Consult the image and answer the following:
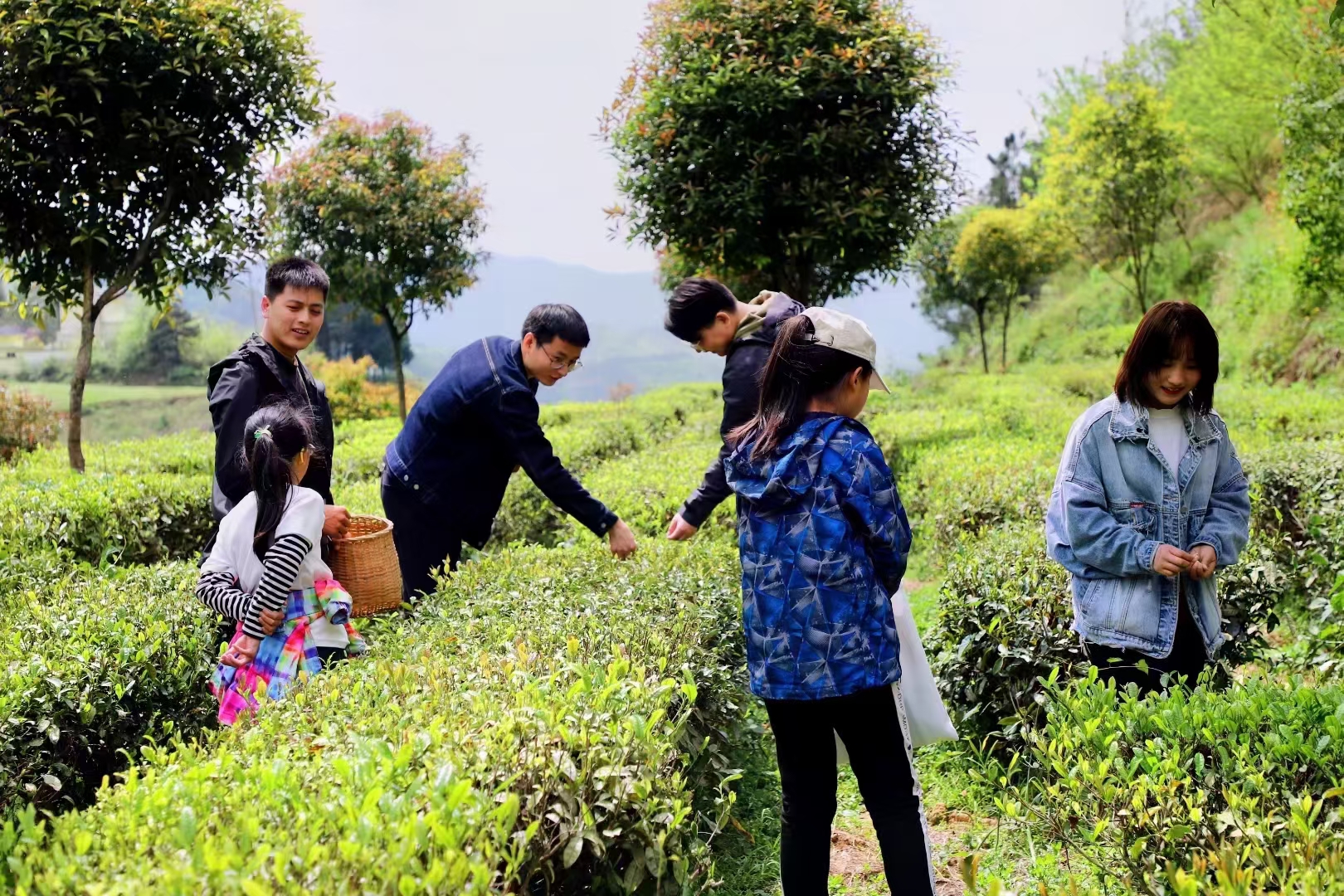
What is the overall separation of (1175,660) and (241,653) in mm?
2952

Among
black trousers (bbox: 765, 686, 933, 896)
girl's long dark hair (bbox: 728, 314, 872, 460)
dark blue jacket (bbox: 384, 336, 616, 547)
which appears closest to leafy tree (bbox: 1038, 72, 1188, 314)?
dark blue jacket (bbox: 384, 336, 616, 547)

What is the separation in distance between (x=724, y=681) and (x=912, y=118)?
7.03 metres

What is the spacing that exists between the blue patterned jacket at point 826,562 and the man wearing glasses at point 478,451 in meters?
1.52

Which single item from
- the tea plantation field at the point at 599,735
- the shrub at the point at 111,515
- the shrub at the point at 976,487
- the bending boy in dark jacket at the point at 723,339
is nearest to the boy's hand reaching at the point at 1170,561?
the tea plantation field at the point at 599,735

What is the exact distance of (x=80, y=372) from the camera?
6895 mm

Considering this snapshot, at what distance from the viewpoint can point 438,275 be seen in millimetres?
13211

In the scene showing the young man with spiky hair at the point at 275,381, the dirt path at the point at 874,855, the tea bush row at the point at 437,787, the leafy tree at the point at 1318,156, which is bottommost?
the dirt path at the point at 874,855

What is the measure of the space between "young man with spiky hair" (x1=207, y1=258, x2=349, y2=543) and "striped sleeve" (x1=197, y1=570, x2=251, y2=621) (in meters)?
0.35

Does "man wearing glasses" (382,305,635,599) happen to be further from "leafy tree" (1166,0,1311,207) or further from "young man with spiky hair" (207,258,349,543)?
"leafy tree" (1166,0,1311,207)

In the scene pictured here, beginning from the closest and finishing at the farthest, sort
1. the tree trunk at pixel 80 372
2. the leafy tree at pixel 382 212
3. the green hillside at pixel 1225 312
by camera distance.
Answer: the tree trunk at pixel 80 372 < the leafy tree at pixel 382 212 < the green hillside at pixel 1225 312

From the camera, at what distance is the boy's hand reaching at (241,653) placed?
128 inches

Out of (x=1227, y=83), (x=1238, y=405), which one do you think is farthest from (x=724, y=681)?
(x=1227, y=83)

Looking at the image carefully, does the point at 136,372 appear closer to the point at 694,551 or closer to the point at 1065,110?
the point at 1065,110

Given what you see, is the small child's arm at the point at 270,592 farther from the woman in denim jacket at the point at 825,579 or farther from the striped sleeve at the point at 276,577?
the woman in denim jacket at the point at 825,579
